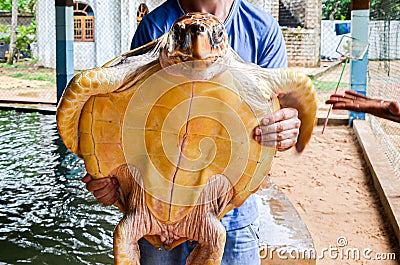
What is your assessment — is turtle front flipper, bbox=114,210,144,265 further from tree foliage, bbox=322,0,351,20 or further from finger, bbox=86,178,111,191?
tree foliage, bbox=322,0,351,20

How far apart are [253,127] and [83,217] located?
9.32 ft

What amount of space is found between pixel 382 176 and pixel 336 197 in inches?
18.9

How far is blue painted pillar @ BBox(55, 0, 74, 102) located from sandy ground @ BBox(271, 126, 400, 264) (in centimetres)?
372

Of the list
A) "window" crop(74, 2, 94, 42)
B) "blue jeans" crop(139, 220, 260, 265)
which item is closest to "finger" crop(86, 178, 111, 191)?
"blue jeans" crop(139, 220, 260, 265)

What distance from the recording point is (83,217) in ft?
12.3

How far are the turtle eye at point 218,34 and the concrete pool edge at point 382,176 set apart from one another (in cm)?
257

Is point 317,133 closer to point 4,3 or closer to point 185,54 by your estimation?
point 185,54

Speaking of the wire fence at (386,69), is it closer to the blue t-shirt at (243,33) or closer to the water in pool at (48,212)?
the water in pool at (48,212)

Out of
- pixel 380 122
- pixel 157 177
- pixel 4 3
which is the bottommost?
pixel 380 122

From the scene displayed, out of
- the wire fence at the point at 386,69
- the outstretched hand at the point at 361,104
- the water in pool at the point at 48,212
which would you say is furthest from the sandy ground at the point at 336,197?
the water in pool at the point at 48,212

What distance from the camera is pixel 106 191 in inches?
49.6

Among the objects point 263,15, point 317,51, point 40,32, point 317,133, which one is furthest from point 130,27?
point 263,15

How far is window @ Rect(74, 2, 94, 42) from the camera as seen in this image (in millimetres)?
13398

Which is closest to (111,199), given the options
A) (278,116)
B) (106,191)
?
(106,191)
